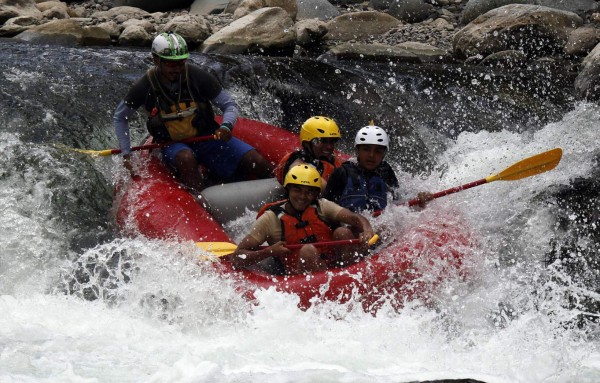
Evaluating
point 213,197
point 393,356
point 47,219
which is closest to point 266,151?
point 213,197

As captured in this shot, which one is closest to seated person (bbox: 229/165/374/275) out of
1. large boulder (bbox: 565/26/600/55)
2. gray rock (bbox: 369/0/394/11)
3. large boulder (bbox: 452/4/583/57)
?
large boulder (bbox: 452/4/583/57)

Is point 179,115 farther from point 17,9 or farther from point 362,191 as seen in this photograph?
point 17,9

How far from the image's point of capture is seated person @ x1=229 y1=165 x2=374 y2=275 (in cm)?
551

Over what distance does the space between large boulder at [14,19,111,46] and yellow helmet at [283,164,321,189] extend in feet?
21.4

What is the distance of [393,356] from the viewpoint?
481cm

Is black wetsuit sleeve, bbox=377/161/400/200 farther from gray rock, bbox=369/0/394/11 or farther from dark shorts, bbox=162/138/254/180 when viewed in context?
gray rock, bbox=369/0/394/11

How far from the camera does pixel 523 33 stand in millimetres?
10883

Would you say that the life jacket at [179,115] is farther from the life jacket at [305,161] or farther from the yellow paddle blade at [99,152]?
the life jacket at [305,161]

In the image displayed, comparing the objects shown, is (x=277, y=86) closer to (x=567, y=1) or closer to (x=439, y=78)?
(x=439, y=78)

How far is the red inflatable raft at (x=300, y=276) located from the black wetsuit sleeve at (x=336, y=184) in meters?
0.47

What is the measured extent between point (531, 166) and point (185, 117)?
8.27 feet

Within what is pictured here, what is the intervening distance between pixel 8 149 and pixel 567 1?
809 cm

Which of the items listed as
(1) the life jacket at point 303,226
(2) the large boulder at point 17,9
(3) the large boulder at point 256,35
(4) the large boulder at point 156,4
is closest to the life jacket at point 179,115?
(1) the life jacket at point 303,226

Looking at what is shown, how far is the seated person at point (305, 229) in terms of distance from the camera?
551 cm
